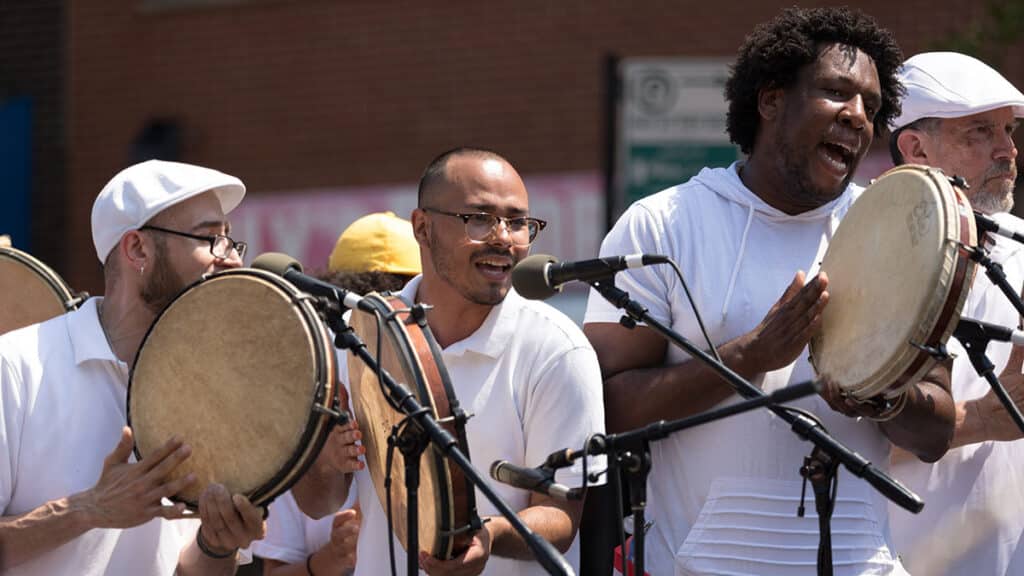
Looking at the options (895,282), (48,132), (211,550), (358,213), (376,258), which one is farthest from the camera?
(48,132)

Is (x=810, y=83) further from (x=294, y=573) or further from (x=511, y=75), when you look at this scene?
(x=511, y=75)

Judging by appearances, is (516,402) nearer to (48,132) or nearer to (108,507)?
(108,507)

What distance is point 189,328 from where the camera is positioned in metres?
4.18

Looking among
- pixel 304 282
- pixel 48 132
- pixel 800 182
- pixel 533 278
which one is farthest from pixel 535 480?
Answer: pixel 48 132

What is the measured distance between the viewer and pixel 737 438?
4438 mm

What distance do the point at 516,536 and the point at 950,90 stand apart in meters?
2.19

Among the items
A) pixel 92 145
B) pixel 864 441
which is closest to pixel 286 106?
pixel 92 145

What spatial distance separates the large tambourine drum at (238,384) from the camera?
3.88 metres

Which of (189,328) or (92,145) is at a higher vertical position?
(189,328)

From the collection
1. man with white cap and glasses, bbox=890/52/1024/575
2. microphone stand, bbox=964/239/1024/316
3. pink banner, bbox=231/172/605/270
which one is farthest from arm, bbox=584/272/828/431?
pink banner, bbox=231/172/605/270

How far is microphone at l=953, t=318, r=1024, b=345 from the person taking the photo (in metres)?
3.95

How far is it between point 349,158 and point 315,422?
28.0 ft

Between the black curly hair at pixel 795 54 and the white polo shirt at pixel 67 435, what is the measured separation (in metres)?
2.03

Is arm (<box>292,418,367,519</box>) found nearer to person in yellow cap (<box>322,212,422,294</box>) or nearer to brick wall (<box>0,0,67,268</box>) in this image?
person in yellow cap (<box>322,212,422,294</box>)
